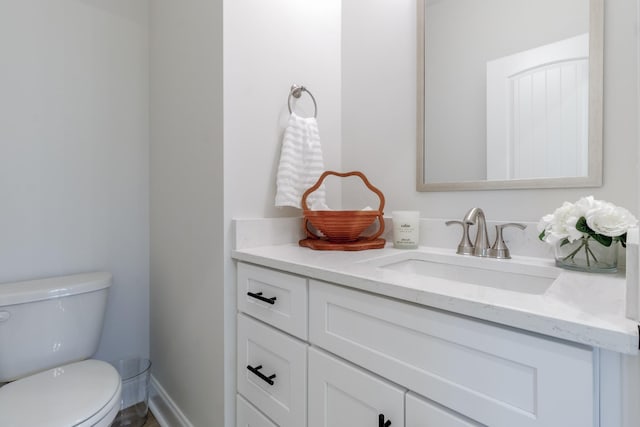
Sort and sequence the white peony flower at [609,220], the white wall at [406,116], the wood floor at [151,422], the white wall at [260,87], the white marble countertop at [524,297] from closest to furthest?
the white marble countertop at [524,297] < the white peony flower at [609,220] < the white wall at [406,116] < the white wall at [260,87] < the wood floor at [151,422]

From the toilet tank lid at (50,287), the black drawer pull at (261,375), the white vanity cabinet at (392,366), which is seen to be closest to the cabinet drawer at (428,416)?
the white vanity cabinet at (392,366)

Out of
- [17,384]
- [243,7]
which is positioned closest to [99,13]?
[243,7]

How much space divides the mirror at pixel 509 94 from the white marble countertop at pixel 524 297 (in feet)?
0.93

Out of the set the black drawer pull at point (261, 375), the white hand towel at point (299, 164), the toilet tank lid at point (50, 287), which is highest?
the white hand towel at point (299, 164)

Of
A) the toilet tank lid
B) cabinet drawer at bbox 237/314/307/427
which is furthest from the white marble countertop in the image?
the toilet tank lid

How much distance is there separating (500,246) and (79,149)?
174cm

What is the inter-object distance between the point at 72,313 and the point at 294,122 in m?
1.14

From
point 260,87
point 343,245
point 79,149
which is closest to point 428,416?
point 343,245

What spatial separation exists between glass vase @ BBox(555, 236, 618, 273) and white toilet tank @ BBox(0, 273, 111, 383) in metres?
1.63

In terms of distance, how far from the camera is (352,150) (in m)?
1.43

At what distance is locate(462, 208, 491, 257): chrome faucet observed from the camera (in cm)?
95

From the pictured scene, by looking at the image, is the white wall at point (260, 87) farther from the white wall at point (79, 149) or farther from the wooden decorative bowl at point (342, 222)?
the white wall at point (79, 149)

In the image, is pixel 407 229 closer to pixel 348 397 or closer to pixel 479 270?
pixel 479 270

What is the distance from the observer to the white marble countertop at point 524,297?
0.42 metres
